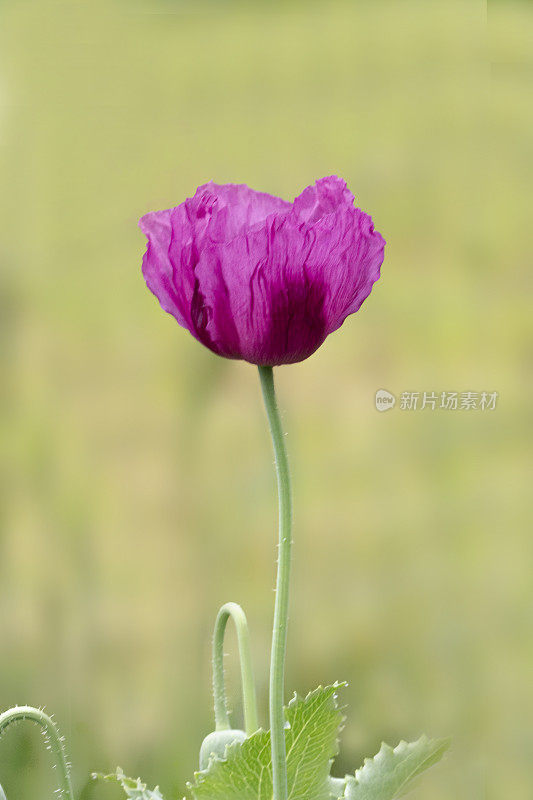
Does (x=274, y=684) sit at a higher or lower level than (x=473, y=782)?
higher

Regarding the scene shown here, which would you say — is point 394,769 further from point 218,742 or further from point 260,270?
point 260,270

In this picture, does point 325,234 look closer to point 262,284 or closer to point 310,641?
point 262,284

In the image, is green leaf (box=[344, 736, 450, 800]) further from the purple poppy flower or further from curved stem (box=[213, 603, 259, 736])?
the purple poppy flower

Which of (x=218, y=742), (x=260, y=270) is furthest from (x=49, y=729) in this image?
(x=260, y=270)

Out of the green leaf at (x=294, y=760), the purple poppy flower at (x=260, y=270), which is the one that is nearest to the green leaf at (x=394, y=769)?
the green leaf at (x=294, y=760)

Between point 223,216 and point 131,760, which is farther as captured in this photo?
point 131,760

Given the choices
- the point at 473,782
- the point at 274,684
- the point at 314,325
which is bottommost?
the point at 473,782

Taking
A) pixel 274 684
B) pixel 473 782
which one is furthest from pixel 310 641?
pixel 274 684
